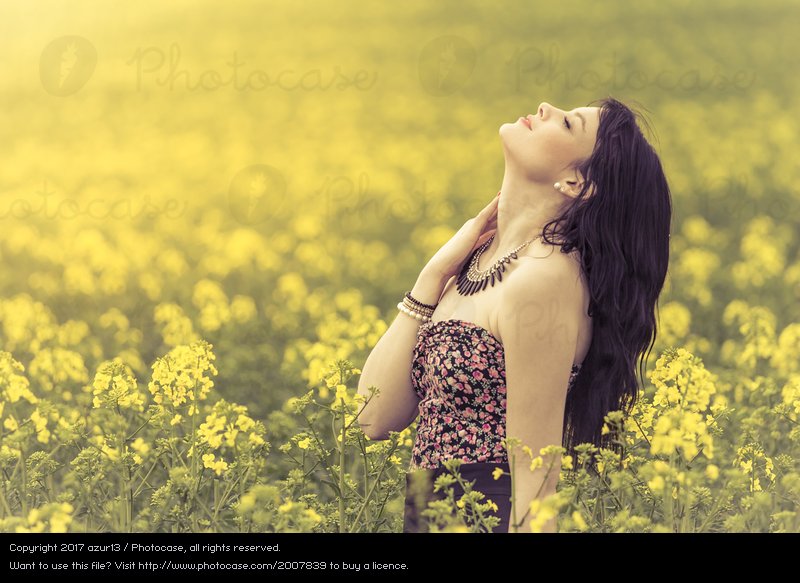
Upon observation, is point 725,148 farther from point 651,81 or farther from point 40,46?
point 40,46

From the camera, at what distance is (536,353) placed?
2.52 meters

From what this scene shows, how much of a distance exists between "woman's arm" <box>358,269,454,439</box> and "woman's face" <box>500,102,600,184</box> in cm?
38

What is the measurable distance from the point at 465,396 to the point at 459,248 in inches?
16.2

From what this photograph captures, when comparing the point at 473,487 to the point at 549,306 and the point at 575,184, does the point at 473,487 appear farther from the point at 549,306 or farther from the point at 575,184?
the point at 575,184

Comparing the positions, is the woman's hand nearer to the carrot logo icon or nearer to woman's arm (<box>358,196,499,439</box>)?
woman's arm (<box>358,196,499,439</box>)

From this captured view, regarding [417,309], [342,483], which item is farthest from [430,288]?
[342,483]

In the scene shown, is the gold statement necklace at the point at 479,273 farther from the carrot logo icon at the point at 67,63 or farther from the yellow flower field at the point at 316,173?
the carrot logo icon at the point at 67,63

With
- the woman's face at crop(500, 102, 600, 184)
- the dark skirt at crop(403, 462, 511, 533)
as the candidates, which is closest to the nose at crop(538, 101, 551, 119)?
the woman's face at crop(500, 102, 600, 184)

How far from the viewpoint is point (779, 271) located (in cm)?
540

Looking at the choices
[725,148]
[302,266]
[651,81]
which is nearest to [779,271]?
[725,148]

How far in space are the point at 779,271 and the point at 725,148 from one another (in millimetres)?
670
